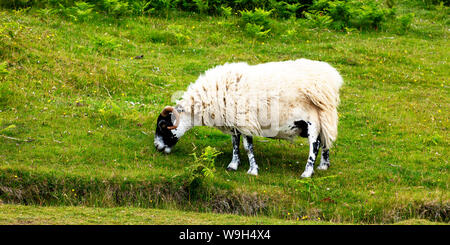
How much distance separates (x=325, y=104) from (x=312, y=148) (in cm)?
100

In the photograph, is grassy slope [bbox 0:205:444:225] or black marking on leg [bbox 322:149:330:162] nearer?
grassy slope [bbox 0:205:444:225]

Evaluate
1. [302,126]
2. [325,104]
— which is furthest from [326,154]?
[325,104]

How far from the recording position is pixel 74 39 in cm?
1953

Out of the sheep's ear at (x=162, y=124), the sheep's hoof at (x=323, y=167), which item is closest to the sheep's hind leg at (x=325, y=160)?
the sheep's hoof at (x=323, y=167)

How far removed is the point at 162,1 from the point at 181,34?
3.25 meters

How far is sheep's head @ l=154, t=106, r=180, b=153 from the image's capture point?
504 inches

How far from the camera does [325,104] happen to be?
12.0 metres

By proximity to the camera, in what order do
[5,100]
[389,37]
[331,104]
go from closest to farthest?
[331,104] → [5,100] → [389,37]

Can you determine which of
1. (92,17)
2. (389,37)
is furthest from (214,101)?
(389,37)

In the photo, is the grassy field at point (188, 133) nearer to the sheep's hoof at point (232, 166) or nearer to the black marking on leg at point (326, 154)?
the sheep's hoof at point (232, 166)

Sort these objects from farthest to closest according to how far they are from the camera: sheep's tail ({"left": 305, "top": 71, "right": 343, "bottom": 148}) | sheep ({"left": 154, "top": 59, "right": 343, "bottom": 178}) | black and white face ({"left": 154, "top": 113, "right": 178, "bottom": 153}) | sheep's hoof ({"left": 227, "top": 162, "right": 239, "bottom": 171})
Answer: black and white face ({"left": 154, "top": 113, "right": 178, "bottom": 153}), sheep's hoof ({"left": 227, "top": 162, "right": 239, "bottom": 171}), sheep ({"left": 154, "top": 59, "right": 343, "bottom": 178}), sheep's tail ({"left": 305, "top": 71, "right": 343, "bottom": 148})

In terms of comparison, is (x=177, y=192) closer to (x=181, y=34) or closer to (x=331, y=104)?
(x=331, y=104)

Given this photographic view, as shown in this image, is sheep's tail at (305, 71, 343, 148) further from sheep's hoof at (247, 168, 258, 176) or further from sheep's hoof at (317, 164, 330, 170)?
sheep's hoof at (247, 168, 258, 176)

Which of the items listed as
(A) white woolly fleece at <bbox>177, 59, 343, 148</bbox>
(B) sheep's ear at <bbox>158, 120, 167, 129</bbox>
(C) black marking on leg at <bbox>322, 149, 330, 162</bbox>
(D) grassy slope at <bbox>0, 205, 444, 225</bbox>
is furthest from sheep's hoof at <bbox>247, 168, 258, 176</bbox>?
Result: (B) sheep's ear at <bbox>158, 120, 167, 129</bbox>
